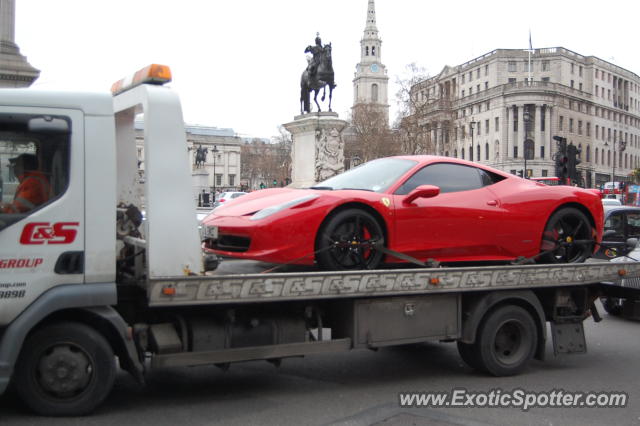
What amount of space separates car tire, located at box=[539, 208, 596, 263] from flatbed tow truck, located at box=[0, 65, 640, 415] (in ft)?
6.94

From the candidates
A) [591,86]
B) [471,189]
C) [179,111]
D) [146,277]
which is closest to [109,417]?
[146,277]

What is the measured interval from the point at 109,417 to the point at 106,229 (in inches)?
57.9

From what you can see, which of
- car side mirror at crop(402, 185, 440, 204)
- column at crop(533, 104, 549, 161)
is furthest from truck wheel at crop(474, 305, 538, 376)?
column at crop(533, 104, 549, 161)

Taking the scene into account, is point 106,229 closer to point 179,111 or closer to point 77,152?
point 77,152

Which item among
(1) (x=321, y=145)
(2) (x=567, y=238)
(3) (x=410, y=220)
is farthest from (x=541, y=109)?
(3) (x=410, y=220)

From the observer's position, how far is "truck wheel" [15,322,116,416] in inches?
185

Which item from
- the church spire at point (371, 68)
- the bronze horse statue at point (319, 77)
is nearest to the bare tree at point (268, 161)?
the church spire at point (371, 68)

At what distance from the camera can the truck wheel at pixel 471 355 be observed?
6727 mm

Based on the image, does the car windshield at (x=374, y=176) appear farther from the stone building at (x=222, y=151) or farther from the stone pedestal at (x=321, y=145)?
the stone building at (x=222, y=151)

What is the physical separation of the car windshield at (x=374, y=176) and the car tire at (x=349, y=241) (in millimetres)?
499

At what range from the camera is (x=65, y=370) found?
477 centimetres

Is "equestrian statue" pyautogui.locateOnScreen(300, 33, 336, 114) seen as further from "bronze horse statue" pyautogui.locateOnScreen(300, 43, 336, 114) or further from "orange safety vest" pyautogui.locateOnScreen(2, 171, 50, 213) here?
"orange safety vest" pyautogui.locateOnScreen(2, 171, 50, 213)

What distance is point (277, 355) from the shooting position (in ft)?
18.0

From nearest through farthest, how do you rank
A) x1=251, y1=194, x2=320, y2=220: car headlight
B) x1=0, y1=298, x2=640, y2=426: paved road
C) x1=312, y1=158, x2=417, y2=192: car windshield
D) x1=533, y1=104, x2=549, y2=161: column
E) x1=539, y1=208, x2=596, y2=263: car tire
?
x1=0, y1=298, x2=640, y2=426: paved road < x1=251, y1=194, x2=320, y2=220: car headlight < x1=312, y1=158, x2=417, y2=192: car windshield < x1=539, y1=208, x2=596, y2=263: car tire < x1=533, y1=104, x2=549, y2=161: column
